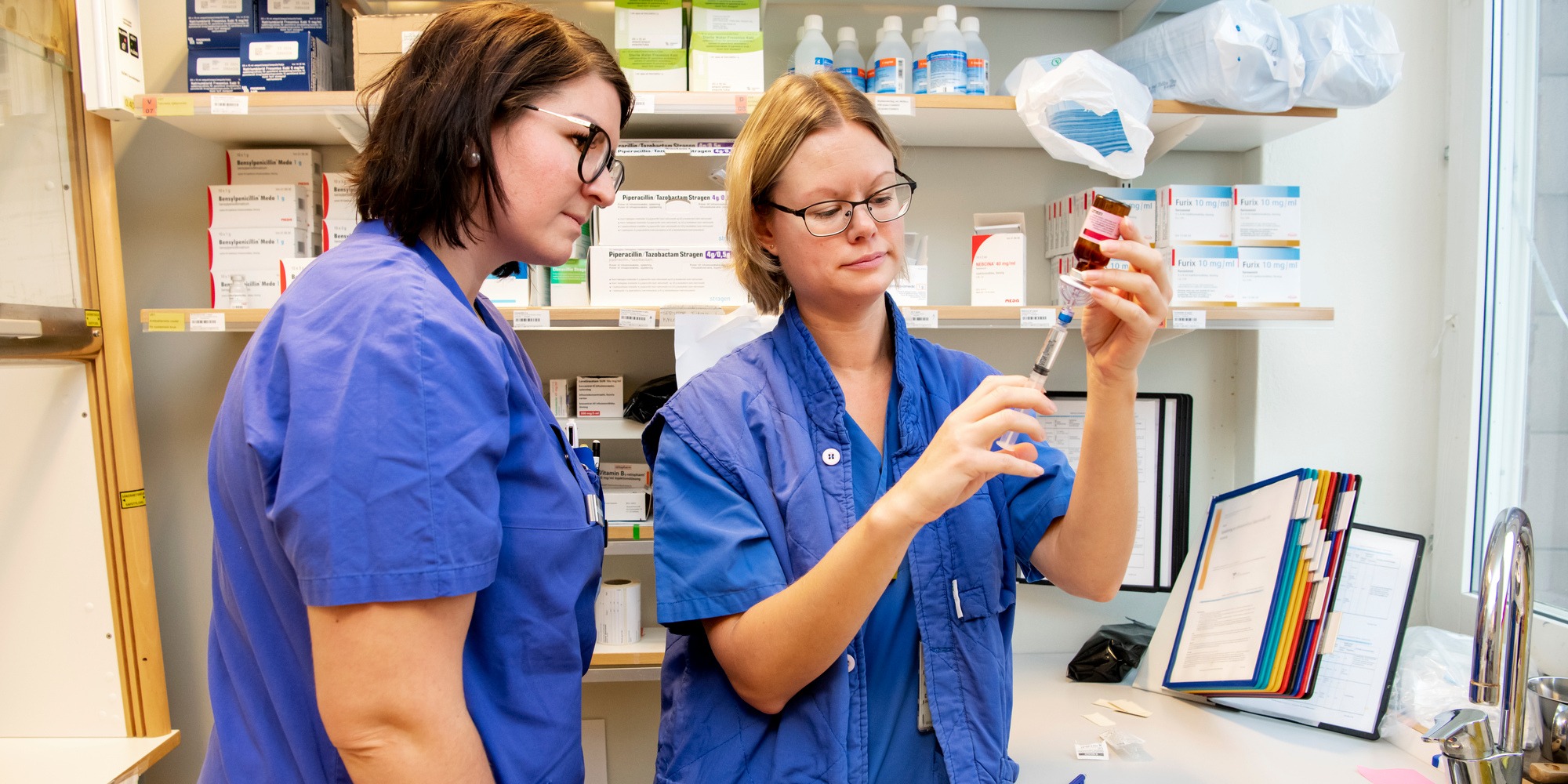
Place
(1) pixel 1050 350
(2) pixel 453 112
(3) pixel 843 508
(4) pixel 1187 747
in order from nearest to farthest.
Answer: (2) pixel 453 112 → (1) pixel 1050 350 → (3) pixel 843 508 → (4) pixel 1187 747

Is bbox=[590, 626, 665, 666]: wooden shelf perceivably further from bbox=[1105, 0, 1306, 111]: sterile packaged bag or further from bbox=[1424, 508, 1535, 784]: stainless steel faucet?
bbox=[1105, 0, 1306, 111]: sterile packaged bag

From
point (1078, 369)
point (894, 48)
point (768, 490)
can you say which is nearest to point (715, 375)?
point (768, 490)

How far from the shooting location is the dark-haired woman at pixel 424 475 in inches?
27.6

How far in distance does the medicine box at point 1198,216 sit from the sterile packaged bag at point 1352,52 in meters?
0.28

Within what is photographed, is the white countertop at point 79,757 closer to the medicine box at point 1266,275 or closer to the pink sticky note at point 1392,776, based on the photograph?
the pink sticky note at point 1392,776

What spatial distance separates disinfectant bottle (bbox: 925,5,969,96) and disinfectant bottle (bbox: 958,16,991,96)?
13 mm

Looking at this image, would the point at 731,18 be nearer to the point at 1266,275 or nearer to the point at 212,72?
the point at 212,72

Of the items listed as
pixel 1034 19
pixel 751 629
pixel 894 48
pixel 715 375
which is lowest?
pixel 751 629

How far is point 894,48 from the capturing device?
1899 mm

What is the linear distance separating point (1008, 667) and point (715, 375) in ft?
1.82

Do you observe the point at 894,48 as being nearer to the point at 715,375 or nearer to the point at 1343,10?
the point at 1343,10

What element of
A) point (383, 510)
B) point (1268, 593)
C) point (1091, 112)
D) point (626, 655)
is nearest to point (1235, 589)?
point (1268, 593)

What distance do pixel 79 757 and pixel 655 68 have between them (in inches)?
73.4

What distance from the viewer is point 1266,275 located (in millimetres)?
1926
